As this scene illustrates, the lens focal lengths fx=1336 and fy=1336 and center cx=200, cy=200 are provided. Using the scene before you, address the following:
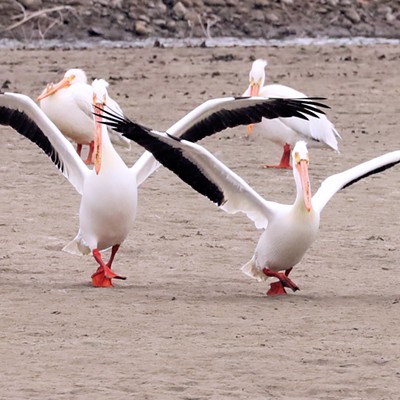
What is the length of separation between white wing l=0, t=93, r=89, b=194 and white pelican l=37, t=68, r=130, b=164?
3.83 meters

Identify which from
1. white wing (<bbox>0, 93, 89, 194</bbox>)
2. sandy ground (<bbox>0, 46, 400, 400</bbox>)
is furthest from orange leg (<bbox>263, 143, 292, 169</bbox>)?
white wing (<bbox>0, 93, 89, 194</bbox>)

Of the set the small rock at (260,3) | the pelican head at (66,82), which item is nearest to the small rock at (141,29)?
the small rock at (260,3)

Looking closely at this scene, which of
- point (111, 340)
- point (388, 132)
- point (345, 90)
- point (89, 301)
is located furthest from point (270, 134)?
point (111, 340)

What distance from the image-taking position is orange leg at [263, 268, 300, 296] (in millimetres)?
7250

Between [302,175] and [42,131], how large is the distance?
64.8 inches

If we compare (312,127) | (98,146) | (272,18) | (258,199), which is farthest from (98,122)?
(272,18)

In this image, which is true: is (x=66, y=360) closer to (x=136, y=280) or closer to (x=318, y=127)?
(x=136, y=280)

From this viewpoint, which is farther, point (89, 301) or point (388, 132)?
point (388, 132)

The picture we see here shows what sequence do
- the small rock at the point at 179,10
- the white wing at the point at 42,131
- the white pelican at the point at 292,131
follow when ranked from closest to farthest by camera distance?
the white wing at the point at 42,131
the white pelican at the point at 292,131
the small rock at the point at 179,10

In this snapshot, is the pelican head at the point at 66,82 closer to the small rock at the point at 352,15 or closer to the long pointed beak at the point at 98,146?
the long pointed beak at the point at 98,146

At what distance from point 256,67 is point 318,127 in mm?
1122

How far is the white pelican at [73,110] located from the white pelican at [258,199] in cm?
452

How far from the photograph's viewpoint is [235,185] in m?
7.28

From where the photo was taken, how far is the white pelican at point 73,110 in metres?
11.9
